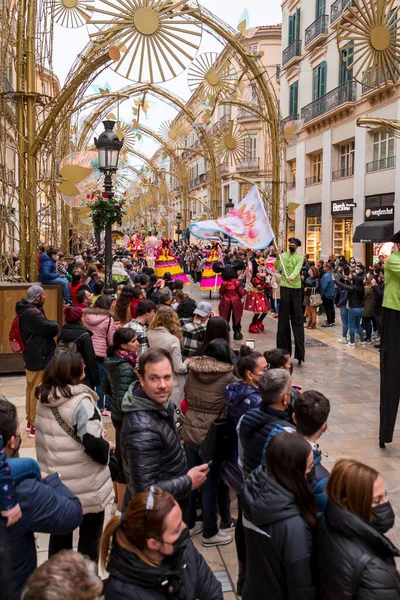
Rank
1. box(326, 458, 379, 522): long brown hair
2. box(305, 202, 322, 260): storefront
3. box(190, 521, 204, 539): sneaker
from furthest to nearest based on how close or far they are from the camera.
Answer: box(305, 202, 322, 260): storefront
box(190, 521, 204, 539): sneaker
box(326, 458, 379, 522): long brown hair

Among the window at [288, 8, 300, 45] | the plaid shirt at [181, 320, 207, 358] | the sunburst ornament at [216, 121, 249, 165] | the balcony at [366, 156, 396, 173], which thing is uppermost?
the window at [288, 8, 300, 45]

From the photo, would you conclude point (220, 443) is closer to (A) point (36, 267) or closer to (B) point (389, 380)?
(B) point (389, 380)

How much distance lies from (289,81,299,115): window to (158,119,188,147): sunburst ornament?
19.9ft

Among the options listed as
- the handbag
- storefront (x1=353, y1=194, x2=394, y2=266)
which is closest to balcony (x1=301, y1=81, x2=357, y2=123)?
storefront (x1=353, y1=194, x2=394, y2=266)

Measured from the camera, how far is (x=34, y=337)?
6035mm

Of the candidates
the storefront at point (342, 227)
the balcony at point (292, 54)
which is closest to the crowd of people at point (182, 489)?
the storefront at point (342, 227)

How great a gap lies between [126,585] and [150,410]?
107cm

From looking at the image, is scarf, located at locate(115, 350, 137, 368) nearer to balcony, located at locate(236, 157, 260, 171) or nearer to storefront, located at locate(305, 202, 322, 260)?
storefront, located at locate(305, 202, 322, 260)

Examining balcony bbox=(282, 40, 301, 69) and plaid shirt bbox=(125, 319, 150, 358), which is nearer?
plaid shirt bbox=(125, 319, 150, 358)

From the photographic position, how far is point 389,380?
5855mm

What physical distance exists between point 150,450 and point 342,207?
22920mm

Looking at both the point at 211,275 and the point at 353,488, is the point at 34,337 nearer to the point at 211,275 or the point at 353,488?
the point at 353,488

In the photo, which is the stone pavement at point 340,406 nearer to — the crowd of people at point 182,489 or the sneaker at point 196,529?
the sneaker at point 196,529

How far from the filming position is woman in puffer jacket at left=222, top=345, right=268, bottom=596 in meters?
3.53
